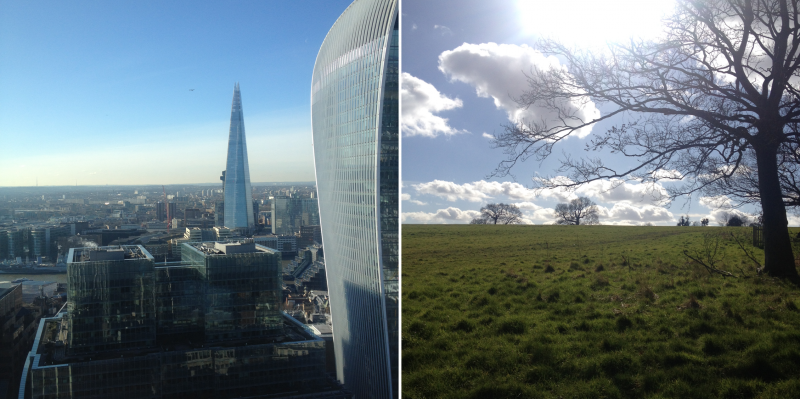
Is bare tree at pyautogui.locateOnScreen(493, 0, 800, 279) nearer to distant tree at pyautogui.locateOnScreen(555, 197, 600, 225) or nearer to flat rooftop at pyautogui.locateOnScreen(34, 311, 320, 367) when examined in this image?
distant tree at pyautogui.locateOnScreen(555, 197, 600, 225)

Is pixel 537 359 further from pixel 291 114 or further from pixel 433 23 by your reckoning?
pixel 291 114

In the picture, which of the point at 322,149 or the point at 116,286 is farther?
the point at 322,149

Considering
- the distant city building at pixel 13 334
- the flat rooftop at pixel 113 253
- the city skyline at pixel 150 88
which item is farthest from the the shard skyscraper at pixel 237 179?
the distant city building at pixel 13 334

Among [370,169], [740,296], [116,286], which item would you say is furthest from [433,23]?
[116,286]

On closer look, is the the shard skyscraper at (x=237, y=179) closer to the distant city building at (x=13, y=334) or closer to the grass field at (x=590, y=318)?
the distant city building at (x=13, y=334)

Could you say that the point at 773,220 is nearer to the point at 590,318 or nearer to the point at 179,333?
the point at 590,318

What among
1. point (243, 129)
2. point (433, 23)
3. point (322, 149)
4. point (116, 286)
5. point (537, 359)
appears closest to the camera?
point (537, 359)

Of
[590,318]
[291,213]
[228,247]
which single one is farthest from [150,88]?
[590,318]
